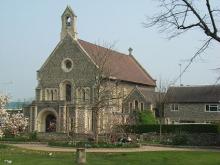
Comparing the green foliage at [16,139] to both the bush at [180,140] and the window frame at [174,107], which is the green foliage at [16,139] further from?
the window frame at [174,107]

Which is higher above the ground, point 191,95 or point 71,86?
point 71,86

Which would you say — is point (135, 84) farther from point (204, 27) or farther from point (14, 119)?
point (204, 27)

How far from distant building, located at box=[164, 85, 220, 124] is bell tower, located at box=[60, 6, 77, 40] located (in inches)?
662

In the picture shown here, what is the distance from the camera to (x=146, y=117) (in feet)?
216

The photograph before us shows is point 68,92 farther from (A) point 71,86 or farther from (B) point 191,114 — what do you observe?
(B) point 191,114

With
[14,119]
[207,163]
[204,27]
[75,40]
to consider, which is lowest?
[207,163]

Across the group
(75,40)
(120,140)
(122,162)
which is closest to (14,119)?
(120,140)

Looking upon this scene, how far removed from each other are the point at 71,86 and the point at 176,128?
707 inches

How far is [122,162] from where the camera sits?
927 inches

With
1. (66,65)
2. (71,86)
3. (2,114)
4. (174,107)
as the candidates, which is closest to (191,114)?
(174,107)

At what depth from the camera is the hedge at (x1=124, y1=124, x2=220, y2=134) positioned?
51.8m

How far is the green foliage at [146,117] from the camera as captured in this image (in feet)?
214

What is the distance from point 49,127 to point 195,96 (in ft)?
70.3

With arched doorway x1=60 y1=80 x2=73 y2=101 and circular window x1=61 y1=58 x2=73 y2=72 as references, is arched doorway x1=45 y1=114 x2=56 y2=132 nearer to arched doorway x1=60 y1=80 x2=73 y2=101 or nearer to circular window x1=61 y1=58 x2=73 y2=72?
arched doorway x1=60 y1=80 x2=73 y2=101
